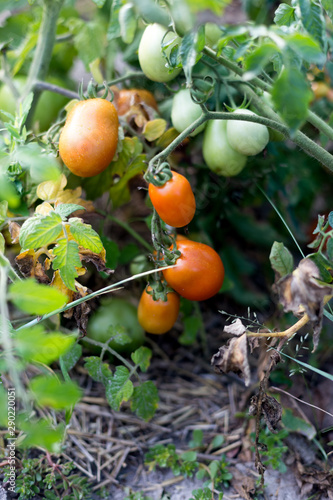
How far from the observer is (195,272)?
0.93 m

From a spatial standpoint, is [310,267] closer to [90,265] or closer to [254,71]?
[254,71]

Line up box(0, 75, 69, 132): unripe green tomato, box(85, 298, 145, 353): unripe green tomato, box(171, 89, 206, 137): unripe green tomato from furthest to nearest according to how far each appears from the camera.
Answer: box(0, 75, 69, 132): unripe green tomato < box(85, 298, 145, 353): unripe green tomato < box(171, 89, 206, 137): unripe green tomato

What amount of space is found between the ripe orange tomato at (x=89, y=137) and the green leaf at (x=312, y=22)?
0.44 m

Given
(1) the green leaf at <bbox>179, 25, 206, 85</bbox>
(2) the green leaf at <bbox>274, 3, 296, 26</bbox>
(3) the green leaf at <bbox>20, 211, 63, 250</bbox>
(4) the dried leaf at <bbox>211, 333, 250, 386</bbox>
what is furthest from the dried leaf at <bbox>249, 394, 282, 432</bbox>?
(2) the green leaf at <bbox>274, 3, 296, 26</bbox>

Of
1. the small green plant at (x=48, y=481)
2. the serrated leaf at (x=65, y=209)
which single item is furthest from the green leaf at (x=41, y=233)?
the small green plant at (x=48, y=481)

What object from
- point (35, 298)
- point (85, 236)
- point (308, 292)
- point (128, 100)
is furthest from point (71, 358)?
point (128, 100)

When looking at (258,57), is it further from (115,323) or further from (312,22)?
(115,323)

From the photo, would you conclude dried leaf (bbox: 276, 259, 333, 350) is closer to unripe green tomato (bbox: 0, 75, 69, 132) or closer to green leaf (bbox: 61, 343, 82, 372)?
green leaf (bbox: 61, 343, 82, 372)

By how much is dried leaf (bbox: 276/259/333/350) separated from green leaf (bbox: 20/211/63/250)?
44 cm

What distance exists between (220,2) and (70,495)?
948mm

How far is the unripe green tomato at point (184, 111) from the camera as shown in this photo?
1017mm

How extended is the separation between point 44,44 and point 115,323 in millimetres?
811

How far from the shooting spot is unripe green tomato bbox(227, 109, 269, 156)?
3.14 feet

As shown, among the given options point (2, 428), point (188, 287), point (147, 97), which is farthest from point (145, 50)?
point (2, 428)
